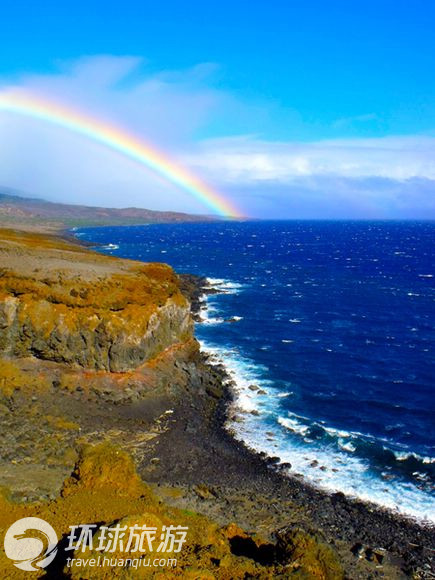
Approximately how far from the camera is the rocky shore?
20.0 meters

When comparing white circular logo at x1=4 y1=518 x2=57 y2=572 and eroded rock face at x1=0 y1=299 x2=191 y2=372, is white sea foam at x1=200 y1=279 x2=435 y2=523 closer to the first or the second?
eroded rock face at x1=0 y1=299 x2=191 y2=372

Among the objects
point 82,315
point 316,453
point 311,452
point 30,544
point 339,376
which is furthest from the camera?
point 339,376

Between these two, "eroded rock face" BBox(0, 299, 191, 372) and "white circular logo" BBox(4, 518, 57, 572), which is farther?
"eroded rock face" BBox(0, 299, 191, 372)

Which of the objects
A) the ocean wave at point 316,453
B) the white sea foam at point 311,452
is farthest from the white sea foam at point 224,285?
the ocean wave at point 316,453

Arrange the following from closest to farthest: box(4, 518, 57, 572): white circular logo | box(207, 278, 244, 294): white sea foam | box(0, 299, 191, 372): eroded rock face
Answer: box(4, 518, 57, 572): white circular logo → box(0, 299, 191, 372): eroded rock face → box(207, 278, 244, 294): white sea foam

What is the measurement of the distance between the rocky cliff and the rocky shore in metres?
0.12

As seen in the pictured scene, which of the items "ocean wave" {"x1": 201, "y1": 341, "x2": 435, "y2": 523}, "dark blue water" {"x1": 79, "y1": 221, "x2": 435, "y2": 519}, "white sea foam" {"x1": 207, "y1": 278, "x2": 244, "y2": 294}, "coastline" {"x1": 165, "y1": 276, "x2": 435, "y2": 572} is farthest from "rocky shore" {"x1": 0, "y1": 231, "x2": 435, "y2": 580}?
"white sea foam" {"x1": 207, "y1": 278, "x2": 244, "y2": 294}

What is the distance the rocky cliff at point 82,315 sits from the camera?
46500 mm

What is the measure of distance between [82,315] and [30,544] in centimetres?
3231

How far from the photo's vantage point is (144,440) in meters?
39.2

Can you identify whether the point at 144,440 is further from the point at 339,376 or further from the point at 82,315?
the point at 339,376

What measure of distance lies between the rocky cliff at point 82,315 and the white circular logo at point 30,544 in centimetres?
2915

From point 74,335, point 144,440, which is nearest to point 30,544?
point 144,440

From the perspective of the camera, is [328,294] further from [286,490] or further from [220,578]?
[220,578]
